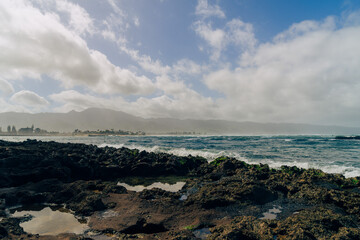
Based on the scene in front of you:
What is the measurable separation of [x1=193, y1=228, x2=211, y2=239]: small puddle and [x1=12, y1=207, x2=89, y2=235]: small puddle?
9.55 ft

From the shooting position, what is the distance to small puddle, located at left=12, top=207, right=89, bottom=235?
4871 mm

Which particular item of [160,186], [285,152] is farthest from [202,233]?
[285,152]

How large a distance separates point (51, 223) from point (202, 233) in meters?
4.31

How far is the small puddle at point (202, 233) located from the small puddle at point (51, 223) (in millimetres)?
2912

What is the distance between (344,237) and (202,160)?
11720 millimetres

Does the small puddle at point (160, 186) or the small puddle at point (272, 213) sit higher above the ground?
the small puddle at point (272, 213)

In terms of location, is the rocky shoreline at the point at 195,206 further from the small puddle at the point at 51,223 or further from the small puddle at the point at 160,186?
the small puddle at the point at 160,186

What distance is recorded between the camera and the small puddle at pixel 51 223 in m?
4.87

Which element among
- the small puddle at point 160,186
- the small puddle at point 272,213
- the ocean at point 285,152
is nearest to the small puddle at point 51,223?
the small puddle at point 160,186

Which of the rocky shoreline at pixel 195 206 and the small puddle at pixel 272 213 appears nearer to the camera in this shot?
the rocky shoreline at pixel 195 206

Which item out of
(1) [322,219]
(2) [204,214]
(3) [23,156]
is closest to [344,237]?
(1) [322,219]

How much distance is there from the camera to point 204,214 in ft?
18.3

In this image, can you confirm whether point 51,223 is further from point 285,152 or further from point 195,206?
point 285,152

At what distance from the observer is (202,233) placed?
463 cm
